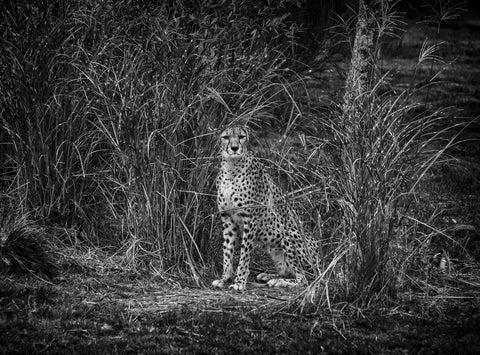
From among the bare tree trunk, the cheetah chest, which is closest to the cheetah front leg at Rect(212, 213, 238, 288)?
the cheetah chest

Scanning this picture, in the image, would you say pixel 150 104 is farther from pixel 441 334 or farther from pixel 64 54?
pixel 441 334

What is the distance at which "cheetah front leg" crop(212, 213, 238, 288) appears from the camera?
649cm

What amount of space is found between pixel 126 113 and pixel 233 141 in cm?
87

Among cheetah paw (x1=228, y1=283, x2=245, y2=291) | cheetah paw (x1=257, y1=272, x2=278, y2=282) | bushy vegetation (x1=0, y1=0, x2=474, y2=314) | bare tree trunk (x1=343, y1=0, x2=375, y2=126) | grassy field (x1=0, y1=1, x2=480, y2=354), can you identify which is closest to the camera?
grassy field (x1=0, y1=1, x2=480, y2=354)

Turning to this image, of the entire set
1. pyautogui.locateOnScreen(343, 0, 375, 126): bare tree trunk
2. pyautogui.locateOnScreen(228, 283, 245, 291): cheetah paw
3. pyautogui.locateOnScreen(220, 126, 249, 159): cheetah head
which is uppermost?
pyautogui.locateOnScreen(343, 0, 375, 126): bare tree trunk

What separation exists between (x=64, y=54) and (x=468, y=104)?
834 cm

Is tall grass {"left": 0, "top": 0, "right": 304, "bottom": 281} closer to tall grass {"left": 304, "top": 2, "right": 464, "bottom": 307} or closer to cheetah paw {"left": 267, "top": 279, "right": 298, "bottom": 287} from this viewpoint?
cheetah paw {"left": 267, "top": 279, "right": 298, "bottom": 287}

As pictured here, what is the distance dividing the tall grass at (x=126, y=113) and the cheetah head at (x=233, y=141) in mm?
167

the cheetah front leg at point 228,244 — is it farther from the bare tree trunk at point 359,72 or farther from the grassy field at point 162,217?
the bare tree trunk at point 359,72

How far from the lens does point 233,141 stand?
6.45 m

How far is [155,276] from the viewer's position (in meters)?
6.26

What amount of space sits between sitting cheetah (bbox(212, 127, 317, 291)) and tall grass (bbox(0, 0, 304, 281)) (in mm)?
186

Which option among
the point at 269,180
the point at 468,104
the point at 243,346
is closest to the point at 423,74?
the point at 468,104

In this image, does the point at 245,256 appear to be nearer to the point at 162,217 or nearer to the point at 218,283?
the point at 218,283
